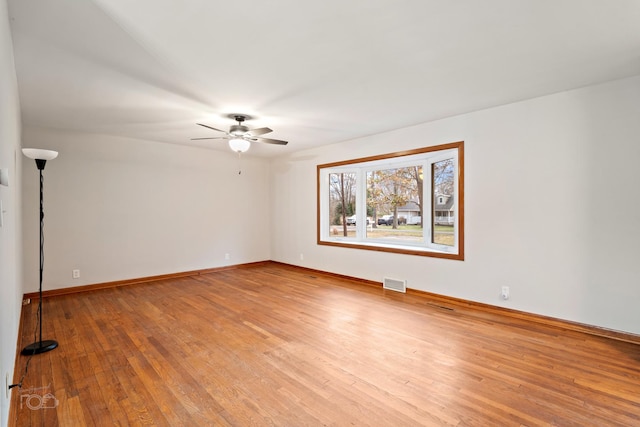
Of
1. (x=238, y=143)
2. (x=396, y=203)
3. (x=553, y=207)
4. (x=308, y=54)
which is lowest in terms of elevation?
(x=553, y=207)

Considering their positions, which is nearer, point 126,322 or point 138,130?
point 126,322

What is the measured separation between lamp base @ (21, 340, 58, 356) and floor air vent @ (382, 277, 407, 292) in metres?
4.02

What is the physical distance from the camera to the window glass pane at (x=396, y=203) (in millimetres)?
4746

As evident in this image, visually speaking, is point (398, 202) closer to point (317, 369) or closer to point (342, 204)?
point (342, 204)

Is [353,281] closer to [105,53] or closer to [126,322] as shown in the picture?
[126,322]

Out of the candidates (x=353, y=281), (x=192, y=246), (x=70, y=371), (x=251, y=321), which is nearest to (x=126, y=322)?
(x=70, y=371)

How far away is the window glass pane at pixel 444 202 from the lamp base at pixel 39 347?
4.60m

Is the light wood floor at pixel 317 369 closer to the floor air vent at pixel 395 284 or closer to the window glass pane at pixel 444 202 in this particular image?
the floor air vent at pixel 395 284

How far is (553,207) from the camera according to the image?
3.27 m

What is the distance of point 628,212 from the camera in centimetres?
287

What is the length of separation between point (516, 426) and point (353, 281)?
3.60 m

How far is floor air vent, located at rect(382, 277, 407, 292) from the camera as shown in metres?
4.57

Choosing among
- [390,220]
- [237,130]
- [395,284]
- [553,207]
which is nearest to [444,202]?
[390,220]

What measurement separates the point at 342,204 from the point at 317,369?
3.77 meters
